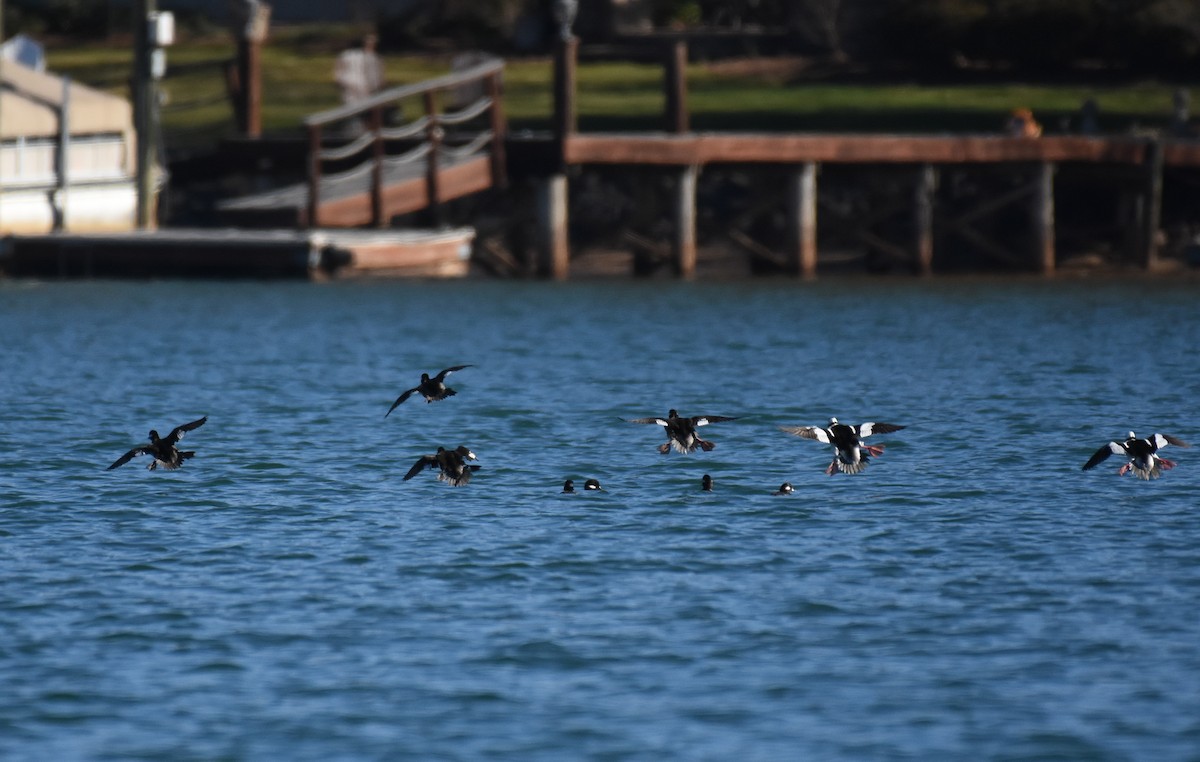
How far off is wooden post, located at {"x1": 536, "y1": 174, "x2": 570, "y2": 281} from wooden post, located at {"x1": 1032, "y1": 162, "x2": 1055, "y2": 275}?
9861 millimetres

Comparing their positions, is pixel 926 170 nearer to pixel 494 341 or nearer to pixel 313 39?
pixel 494 341

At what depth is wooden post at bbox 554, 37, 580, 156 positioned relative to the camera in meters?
38.8

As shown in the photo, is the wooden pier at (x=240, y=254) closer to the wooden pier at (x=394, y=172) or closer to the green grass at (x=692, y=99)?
the wooden pier at (x=394, y=172)

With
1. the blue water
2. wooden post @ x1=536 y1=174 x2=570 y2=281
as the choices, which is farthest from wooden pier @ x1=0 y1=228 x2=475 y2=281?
the blue water

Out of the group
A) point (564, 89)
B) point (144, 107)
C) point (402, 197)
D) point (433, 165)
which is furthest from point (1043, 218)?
Answer: point (144, 107)

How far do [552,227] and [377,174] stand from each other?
4.24 m

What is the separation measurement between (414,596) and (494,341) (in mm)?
19014

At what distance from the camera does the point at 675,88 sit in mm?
40531

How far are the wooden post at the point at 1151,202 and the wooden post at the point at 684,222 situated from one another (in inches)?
374

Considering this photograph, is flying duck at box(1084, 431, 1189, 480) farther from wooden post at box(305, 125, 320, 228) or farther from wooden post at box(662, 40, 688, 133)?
wooden post at box(662, 40, 688, 133)

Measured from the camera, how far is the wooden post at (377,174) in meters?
38.4

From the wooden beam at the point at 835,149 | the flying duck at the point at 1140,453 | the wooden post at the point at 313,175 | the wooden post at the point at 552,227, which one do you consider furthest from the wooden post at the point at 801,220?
the flying duck at the point at 1140,453

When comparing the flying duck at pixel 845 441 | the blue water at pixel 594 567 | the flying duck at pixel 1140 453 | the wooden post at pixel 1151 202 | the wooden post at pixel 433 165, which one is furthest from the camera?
the wooden post at pixel 1151 202

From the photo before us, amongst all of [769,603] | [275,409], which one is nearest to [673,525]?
[769,603]
